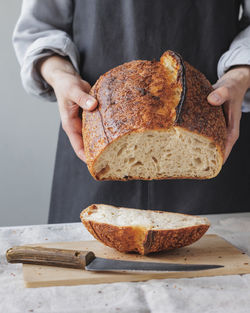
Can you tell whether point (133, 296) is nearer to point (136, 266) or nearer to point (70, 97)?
point (136, 266)

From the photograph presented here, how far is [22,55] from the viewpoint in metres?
2.09

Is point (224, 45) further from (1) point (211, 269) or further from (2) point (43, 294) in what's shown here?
(2) point (43, 294)

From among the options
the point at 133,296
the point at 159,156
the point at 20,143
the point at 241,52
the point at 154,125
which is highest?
the point at 241,52

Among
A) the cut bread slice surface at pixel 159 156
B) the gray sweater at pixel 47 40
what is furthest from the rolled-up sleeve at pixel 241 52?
the cut bread slice surface at pixel 159 156

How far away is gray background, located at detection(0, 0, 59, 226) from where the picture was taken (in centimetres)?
320

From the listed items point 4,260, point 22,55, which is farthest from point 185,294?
point 22,55

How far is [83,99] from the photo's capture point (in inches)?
62.1

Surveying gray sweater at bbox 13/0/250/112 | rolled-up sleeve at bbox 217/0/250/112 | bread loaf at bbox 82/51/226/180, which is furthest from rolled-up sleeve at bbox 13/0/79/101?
rolled-up sleeve at bbox 217/0/250/112

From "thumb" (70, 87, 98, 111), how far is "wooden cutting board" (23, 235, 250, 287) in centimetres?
51

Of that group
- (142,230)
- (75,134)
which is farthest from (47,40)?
Answer: (142,230)

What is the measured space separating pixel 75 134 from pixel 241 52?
752 millimetres

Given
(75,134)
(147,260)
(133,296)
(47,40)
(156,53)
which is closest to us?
(133,296)

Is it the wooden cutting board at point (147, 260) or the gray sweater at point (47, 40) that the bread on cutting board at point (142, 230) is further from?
the gray sweater at point (47, 40)

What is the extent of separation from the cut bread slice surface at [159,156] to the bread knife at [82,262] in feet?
0.97
